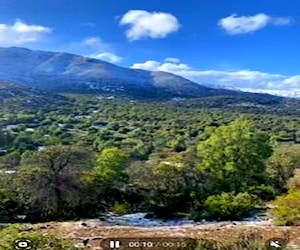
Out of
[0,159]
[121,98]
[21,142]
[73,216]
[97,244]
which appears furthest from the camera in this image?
[121,98]

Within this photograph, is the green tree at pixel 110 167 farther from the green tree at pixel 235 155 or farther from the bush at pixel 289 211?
the bush at pixel 289 211

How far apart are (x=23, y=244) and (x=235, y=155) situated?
2095 centimetres

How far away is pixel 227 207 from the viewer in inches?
834

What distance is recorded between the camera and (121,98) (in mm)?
139250

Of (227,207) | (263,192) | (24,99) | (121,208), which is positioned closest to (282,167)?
(263,192)

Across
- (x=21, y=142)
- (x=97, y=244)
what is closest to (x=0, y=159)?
(x=21, y=142)

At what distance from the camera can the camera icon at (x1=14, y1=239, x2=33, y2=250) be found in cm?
802

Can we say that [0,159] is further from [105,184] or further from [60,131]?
[60,131]

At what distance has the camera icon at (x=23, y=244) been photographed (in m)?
8.02

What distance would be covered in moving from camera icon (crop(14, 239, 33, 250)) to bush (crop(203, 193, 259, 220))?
13.7 metres

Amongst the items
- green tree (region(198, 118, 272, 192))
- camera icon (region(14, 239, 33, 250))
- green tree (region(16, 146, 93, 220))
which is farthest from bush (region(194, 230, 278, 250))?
green tree (region(198, 118, 272, 192))

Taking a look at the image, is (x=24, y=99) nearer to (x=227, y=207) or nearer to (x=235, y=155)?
(x=235, y=155)

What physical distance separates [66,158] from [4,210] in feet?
11.1

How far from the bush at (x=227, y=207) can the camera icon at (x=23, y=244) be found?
13667mm
